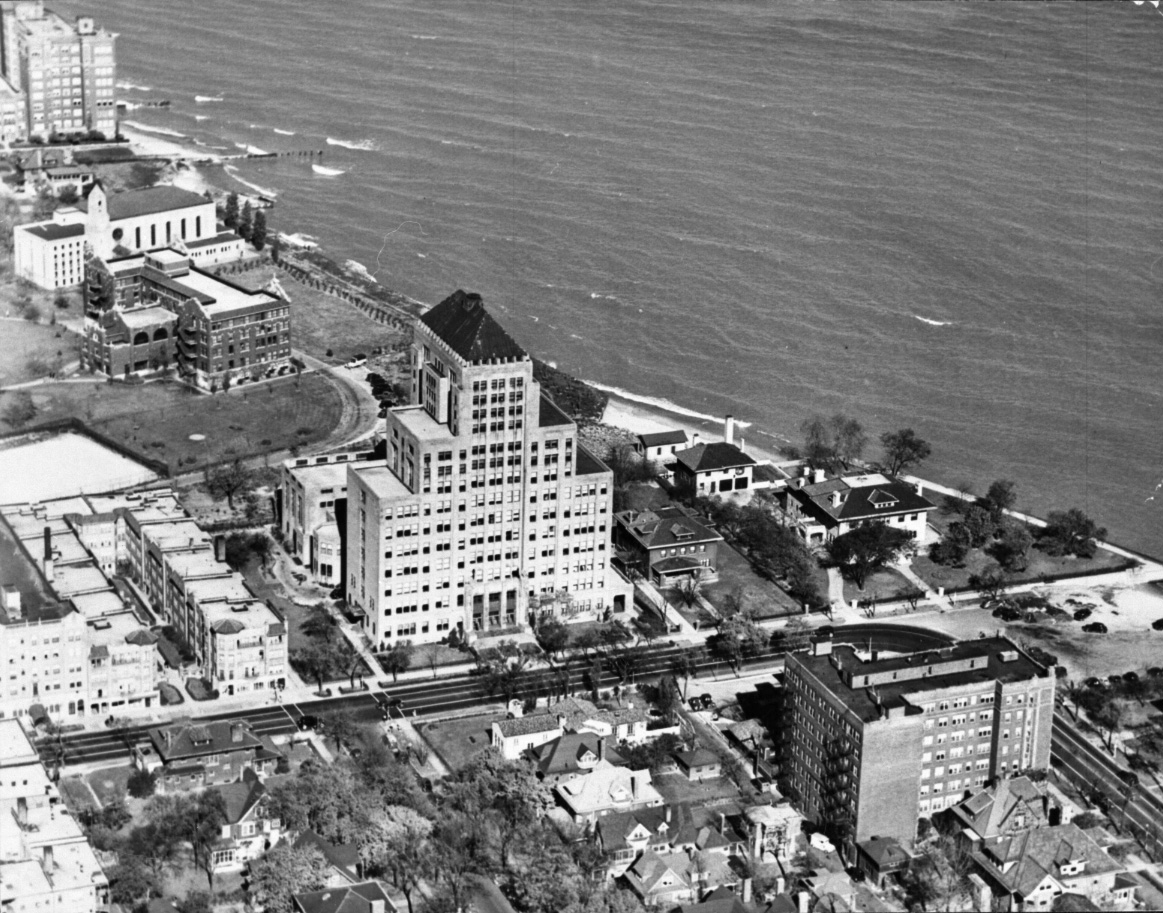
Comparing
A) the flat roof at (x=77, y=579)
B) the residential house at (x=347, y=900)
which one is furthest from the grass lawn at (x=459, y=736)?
the flat roof at (x=77, y=579)

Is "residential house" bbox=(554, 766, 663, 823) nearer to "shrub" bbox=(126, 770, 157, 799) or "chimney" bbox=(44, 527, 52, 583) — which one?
"shrub" bbox=(126, 770, 157, 799)

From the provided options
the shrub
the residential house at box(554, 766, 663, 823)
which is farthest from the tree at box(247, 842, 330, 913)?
the residential house at box(554, 766, 663, 823)

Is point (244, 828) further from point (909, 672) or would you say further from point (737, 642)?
point (737, 642)

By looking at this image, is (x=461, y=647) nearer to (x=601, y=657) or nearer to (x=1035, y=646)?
(x=601, y=657)

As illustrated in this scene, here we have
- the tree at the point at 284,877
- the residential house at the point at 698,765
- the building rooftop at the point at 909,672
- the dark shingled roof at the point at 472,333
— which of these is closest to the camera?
the tree at the point at 284,877

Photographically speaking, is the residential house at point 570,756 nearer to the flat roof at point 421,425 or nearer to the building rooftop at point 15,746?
the flat roof at point 421,425

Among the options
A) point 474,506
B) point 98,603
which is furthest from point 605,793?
point 98,603
